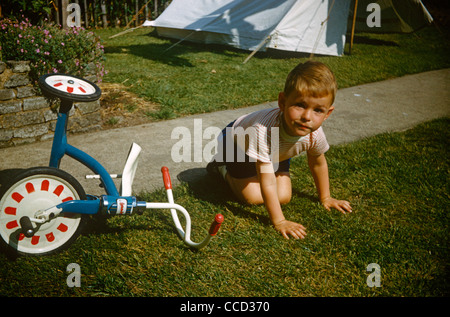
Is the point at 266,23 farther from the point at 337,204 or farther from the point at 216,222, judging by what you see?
the point at 216,222

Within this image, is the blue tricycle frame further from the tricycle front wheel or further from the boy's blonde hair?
the boy's blonde hair

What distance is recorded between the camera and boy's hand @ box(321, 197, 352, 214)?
248 cm

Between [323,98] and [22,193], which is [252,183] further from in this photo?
[22,193]

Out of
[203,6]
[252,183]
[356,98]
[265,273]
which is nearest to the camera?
[265,273]

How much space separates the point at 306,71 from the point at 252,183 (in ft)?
2.93

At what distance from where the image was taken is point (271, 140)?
2.19m

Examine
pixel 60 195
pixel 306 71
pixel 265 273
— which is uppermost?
pixel 306 71

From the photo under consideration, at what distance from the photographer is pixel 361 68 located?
6.64 m

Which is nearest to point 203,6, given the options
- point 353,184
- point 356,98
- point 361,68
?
point 361,68

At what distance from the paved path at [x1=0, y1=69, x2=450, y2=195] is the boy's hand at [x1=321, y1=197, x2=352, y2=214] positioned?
1007mm

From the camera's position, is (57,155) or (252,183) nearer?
(57,155)

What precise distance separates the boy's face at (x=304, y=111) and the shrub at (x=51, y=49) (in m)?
2.33

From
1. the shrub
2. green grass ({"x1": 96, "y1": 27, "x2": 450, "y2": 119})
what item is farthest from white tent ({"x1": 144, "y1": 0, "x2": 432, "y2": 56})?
the shrub

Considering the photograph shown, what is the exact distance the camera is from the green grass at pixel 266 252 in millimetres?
1792
